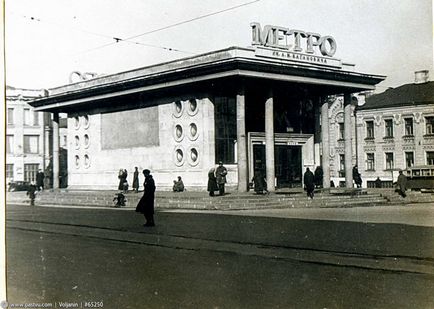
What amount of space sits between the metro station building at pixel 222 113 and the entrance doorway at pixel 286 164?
6 cm

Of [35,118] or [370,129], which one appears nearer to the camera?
[35,118]

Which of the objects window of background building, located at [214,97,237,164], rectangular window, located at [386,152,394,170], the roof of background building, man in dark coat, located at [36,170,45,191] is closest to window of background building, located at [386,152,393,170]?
rectangular window, located at [386,152,394,170]

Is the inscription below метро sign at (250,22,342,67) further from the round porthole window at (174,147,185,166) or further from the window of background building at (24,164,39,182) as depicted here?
the window of background building at (24,164,39,182)

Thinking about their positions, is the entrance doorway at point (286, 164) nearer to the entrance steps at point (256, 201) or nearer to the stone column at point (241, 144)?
the stone column at point (241, 144)

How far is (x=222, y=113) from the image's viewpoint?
96.5ft

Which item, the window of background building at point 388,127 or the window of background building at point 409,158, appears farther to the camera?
the window of background building at point 388,127

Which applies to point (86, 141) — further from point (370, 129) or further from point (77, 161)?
point (370, 129)

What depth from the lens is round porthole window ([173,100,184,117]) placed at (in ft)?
98.4

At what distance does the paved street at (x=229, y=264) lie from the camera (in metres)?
7.32

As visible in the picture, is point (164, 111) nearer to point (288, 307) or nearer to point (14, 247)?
point (14, 247)

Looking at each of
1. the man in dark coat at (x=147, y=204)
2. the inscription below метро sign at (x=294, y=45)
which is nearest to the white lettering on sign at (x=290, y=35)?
the inscription below метро sign at (x=294, y=45)

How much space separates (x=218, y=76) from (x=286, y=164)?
8.78m

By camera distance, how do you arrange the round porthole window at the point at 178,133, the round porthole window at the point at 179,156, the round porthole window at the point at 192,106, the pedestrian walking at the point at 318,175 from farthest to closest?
the pedestrian walking at the point at 318,175, the round porthole window at the point at 178,133, the round porthole window at the point at 179,156, the round porthole window at the point at 192,106

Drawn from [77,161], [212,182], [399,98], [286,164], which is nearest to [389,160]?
[399,98]
